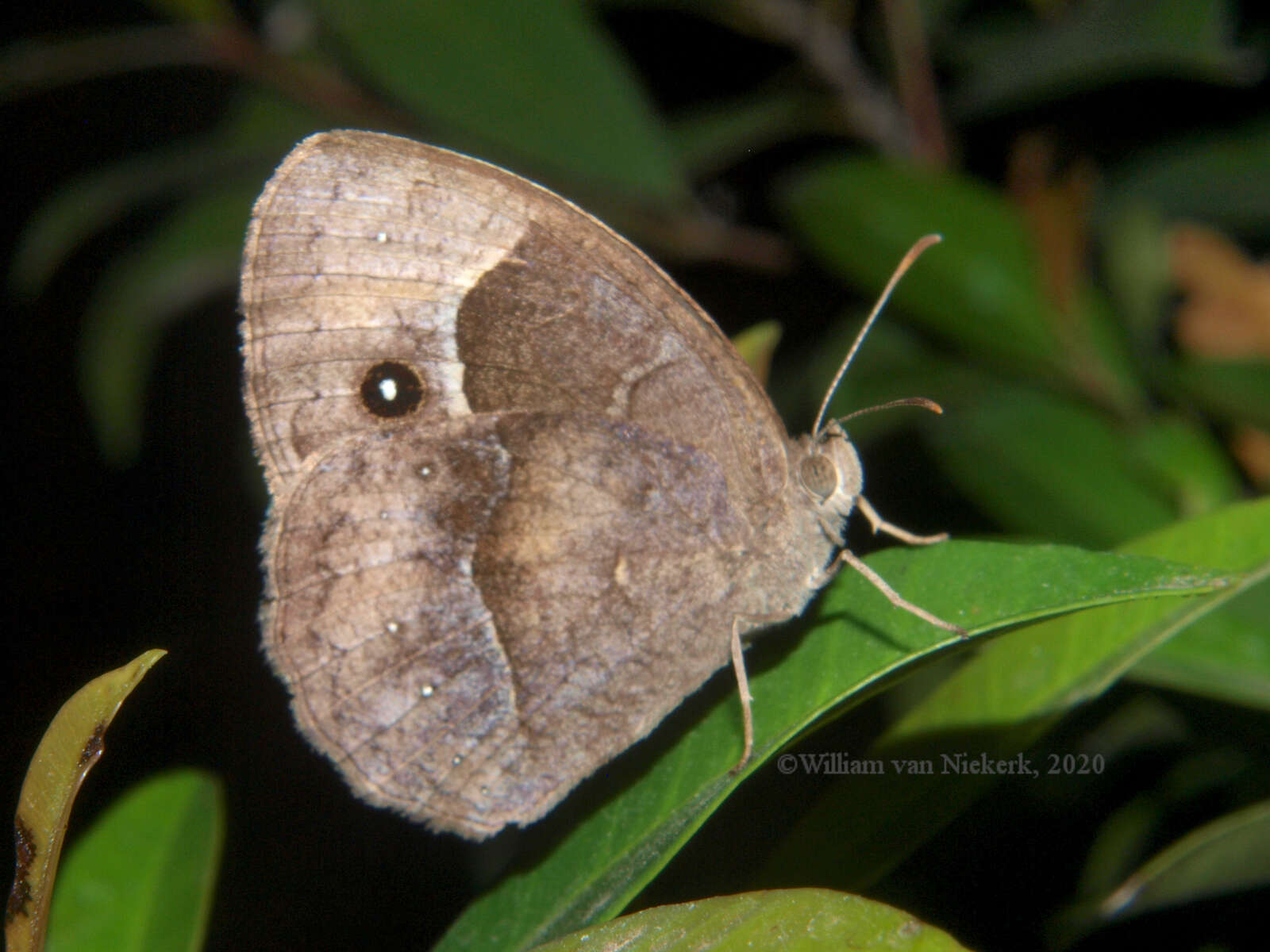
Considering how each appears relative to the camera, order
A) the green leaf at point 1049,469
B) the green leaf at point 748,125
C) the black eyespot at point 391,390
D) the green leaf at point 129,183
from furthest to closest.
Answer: the green leaf at point 748,125 < the green leaf at point 129,183 < the green leaf at point 1049,469 < the black eyespot at point 391,390

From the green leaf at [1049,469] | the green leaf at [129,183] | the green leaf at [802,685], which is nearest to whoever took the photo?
the green leaf at [802,685]

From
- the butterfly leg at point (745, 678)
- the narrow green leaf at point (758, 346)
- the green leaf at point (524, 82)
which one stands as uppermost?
the green leaf at point (524, 82)

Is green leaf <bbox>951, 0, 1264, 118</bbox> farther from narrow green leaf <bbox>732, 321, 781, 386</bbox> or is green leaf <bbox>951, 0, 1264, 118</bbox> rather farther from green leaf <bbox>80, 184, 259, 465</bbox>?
green leaf <bbox>80, 184, 259, 465</bbox>

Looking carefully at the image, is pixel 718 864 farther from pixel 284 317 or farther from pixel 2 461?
pixel 2 461

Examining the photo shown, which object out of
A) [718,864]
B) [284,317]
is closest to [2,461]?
[284,317]

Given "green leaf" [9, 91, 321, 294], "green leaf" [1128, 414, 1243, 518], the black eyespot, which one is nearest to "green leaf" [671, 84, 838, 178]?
"green leaf" [9, 91, 321, 294]

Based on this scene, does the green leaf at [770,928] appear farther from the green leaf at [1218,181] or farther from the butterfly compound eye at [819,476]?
the green leaf at [1218,181]

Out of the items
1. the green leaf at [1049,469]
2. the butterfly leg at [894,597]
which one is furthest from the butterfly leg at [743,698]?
the green leaf at [1049,469]
